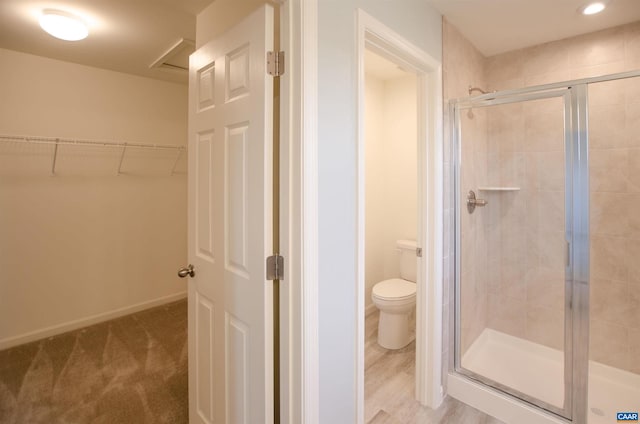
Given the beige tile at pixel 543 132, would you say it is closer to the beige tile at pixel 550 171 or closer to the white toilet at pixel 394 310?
the beige tile at pixel 550 171

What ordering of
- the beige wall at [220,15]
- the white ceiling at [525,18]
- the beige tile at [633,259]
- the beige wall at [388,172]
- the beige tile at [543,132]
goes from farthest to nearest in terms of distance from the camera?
the beige wall at [388,172]
the beige tile at [543,132]
the beige tile at [633,259]
the white ceiling at [525,18]
the beige wall at [220,15]

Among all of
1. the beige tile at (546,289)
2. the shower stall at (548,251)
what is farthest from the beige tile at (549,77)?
the beige tile at (546,289)

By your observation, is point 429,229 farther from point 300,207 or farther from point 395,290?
point 300,207

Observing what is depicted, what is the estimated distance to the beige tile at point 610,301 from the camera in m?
2.13

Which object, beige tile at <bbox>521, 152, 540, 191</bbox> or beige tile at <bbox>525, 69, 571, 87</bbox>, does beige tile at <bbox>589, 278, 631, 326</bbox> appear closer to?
beige tile at <bbox>521, 152, 540, 191</bbox>

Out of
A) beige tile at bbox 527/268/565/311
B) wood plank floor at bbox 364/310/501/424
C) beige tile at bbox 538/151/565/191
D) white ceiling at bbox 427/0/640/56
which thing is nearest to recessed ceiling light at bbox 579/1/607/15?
white ceiling at bbox 427/0/640/56

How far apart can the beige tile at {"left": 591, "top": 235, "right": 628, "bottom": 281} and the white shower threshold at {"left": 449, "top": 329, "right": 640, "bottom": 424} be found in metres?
0.66

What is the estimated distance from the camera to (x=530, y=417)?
171 centimetres

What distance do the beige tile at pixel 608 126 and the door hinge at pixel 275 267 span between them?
240cm

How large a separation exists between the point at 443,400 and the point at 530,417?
18.5 inches

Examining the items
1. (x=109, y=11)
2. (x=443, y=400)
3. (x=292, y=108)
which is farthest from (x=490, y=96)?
(x=109, y=11)

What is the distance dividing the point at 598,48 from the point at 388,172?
1.82m

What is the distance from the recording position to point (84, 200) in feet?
9.62

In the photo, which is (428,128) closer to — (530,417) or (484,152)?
(484,152)
